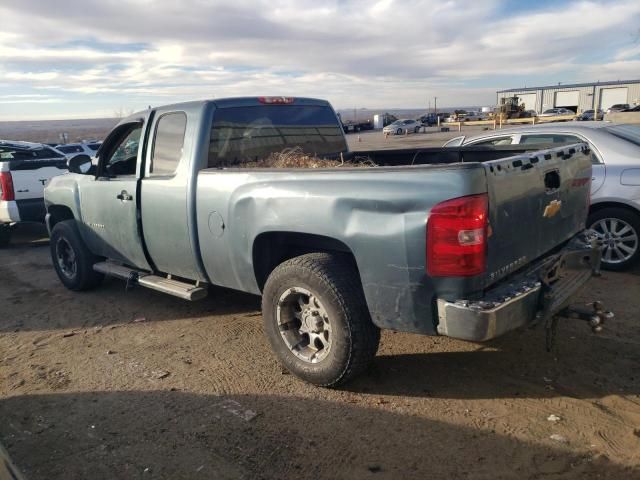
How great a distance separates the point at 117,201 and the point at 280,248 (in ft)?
6.94

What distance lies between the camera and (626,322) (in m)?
4.79

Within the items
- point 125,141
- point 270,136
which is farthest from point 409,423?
point 125,141

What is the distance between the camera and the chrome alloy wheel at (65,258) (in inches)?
254

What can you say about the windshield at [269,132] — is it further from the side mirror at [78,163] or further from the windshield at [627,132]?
the windshield at [627,132]

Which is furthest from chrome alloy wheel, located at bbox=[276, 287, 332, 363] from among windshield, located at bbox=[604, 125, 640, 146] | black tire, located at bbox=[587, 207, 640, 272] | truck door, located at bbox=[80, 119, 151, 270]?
windshield, located at bbox=[604, 125, 640, 146]

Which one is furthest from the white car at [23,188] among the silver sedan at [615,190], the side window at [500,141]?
the silver sedan at [615,190]

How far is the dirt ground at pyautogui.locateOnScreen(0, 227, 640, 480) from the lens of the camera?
3039 millimetres

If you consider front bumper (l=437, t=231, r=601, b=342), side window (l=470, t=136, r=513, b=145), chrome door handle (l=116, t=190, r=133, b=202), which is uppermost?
side window (l=470, t=136, r=513, b=145)

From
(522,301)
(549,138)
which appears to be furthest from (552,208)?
(549,138)

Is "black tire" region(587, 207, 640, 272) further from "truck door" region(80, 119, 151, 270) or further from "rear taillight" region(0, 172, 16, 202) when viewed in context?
"rear taillight" region(0, 172, 16, 202)

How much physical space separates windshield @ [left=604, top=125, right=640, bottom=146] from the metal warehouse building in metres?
69.2

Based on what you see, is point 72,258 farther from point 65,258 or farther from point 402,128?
point 402,128

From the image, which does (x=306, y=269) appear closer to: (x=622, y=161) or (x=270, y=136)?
(x=270, y=136)

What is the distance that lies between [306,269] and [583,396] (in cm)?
202
